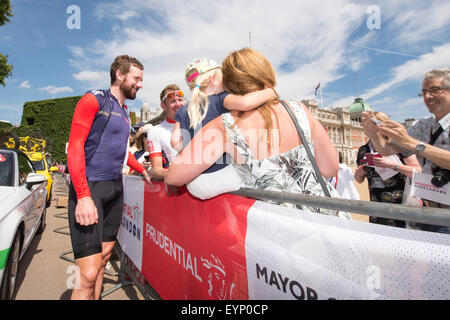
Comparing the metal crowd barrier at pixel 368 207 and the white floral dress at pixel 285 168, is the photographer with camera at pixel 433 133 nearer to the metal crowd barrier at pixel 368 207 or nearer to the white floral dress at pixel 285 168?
the white floral dress at pixel 285 168

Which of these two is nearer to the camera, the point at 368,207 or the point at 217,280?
the point at 368,207

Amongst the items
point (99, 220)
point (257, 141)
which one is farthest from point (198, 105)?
point (99, 220)

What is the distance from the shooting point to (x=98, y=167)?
6.08 ft

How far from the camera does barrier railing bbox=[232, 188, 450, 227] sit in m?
0.63

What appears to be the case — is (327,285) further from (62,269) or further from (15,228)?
(62,269)

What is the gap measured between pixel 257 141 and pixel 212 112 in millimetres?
326

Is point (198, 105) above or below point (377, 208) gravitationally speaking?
above

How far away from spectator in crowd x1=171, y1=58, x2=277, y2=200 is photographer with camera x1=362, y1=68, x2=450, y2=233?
1.19 m

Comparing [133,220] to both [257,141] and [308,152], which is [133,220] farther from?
[308,152]

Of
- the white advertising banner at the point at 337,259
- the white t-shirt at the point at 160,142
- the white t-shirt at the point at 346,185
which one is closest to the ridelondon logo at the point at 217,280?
the white advertising banner at the point at 337,259

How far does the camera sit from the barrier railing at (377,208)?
63cm

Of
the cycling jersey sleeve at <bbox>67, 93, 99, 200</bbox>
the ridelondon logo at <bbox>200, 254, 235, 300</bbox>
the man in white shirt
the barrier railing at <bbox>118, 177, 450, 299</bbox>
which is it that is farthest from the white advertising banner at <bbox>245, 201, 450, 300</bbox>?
the man in white shirt

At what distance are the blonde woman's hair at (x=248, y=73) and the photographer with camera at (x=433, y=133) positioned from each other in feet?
3.73
